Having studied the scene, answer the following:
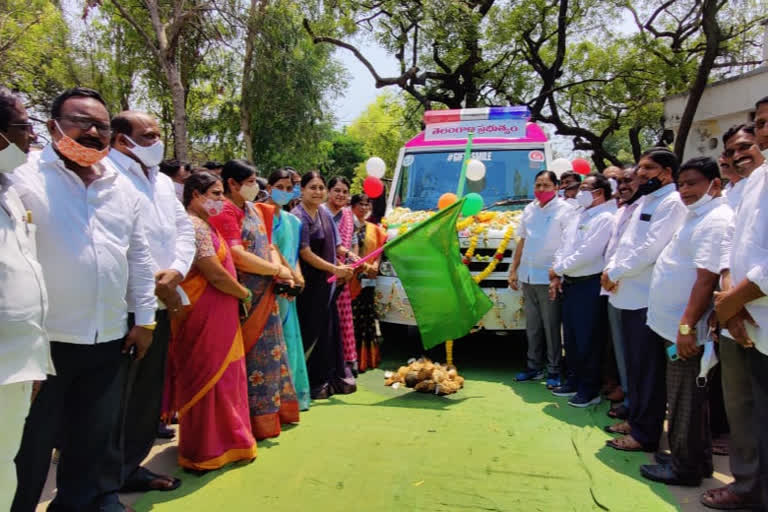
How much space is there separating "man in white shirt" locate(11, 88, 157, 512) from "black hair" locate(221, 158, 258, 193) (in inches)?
42.8

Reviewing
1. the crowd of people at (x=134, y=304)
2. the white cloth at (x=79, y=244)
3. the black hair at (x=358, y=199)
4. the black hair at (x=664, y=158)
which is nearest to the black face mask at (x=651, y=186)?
the black hair at (x=664, y=158)

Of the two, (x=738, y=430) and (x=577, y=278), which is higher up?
(x=577, y=278)

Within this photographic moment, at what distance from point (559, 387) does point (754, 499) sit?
84.2 inches

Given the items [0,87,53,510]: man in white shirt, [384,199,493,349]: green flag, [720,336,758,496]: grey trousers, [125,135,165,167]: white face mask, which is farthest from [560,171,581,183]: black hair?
[0,87,53,510]: man in white shirt

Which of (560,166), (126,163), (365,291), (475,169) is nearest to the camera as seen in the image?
(126,163)

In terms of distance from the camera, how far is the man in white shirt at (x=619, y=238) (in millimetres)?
4344

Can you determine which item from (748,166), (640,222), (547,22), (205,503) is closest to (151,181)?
(205,503)

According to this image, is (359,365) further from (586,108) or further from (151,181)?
(586,108)

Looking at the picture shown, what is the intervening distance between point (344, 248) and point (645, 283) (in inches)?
103

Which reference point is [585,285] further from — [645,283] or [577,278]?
[645,283]

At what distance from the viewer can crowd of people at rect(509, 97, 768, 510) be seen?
270 cm

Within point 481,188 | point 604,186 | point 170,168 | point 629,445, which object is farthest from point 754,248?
point 170,168

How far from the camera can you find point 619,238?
4.41 meters

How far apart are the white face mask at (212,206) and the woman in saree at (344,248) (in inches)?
72.6
